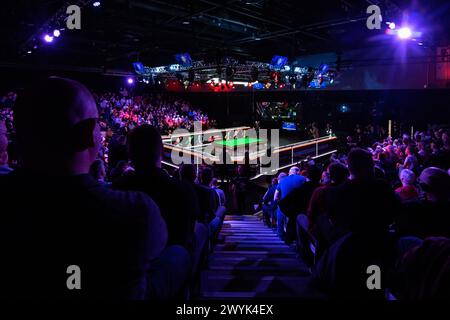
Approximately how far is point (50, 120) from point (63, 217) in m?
0.25

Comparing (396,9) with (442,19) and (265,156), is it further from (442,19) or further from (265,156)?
(265,156)

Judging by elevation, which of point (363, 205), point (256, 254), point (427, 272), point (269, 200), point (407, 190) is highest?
point (427, 272)

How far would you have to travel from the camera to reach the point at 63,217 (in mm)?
770

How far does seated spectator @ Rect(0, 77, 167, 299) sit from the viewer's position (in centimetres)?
77

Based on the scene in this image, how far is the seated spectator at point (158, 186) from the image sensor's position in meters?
1.56

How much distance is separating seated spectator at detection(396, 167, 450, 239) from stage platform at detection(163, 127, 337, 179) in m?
9.03

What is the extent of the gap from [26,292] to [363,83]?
17.1m

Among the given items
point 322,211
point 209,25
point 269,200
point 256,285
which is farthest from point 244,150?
point 256,285

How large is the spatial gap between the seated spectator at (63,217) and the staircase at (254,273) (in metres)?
1.45

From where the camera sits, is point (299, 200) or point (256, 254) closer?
point (256, 254)

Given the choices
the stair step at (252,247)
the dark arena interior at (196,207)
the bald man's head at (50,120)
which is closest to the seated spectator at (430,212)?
the dark arena interior at (196,207)

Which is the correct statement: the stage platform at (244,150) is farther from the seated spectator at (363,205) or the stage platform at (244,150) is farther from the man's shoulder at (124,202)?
the man's shoulder at (124,202)

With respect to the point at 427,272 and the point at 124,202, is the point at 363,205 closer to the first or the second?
the point at 427,272

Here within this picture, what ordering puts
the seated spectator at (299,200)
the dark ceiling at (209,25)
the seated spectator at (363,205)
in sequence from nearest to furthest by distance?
the seated spectator at (363,205), the seated spectator at (299,200), the dark ceiling at (209,25)
